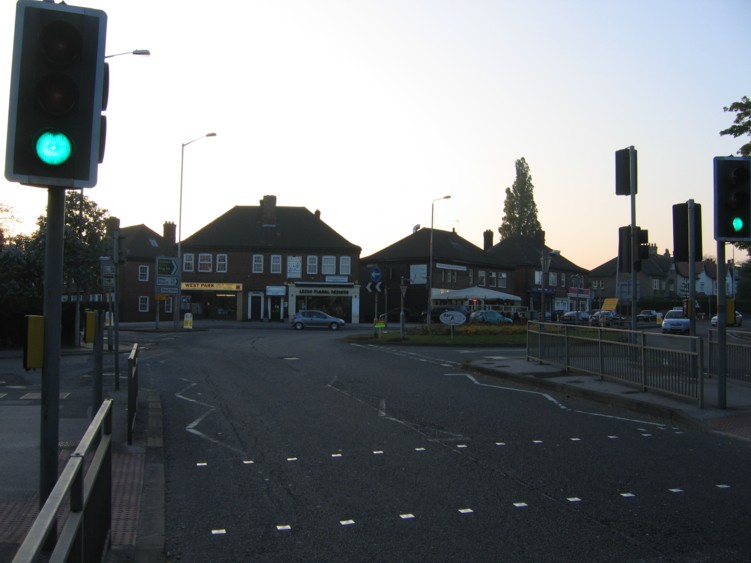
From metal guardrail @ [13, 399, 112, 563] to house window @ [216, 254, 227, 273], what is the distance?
190 ft

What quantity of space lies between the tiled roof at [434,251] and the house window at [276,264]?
13.3m

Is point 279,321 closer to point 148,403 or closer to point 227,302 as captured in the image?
point 227,302

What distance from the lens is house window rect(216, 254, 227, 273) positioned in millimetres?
61500

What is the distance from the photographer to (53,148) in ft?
13.3

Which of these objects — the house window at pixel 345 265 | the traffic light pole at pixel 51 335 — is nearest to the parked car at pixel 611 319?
the house window at pixel 345 265

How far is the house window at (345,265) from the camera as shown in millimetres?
62469

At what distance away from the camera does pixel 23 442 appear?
27.3 ft

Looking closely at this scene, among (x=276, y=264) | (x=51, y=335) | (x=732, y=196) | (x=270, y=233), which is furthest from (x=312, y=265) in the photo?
(x=51, y=335)

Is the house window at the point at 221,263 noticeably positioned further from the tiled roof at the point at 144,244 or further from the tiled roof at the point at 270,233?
the tiled roof at the point at 144,244

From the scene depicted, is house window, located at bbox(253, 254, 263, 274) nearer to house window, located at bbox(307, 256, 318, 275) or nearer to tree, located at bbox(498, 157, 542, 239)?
house window, located at bbox(307, 256, 318, 275)

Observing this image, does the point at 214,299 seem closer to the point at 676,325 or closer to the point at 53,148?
the point at 676,325

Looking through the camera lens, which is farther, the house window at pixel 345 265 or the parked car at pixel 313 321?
the house window at pixel 345 265

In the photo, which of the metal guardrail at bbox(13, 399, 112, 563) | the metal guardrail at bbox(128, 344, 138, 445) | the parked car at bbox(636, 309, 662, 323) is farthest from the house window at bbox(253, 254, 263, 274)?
the metal guardrail at bbox(13, 399, 112, 563)

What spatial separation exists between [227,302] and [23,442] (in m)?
54.5
